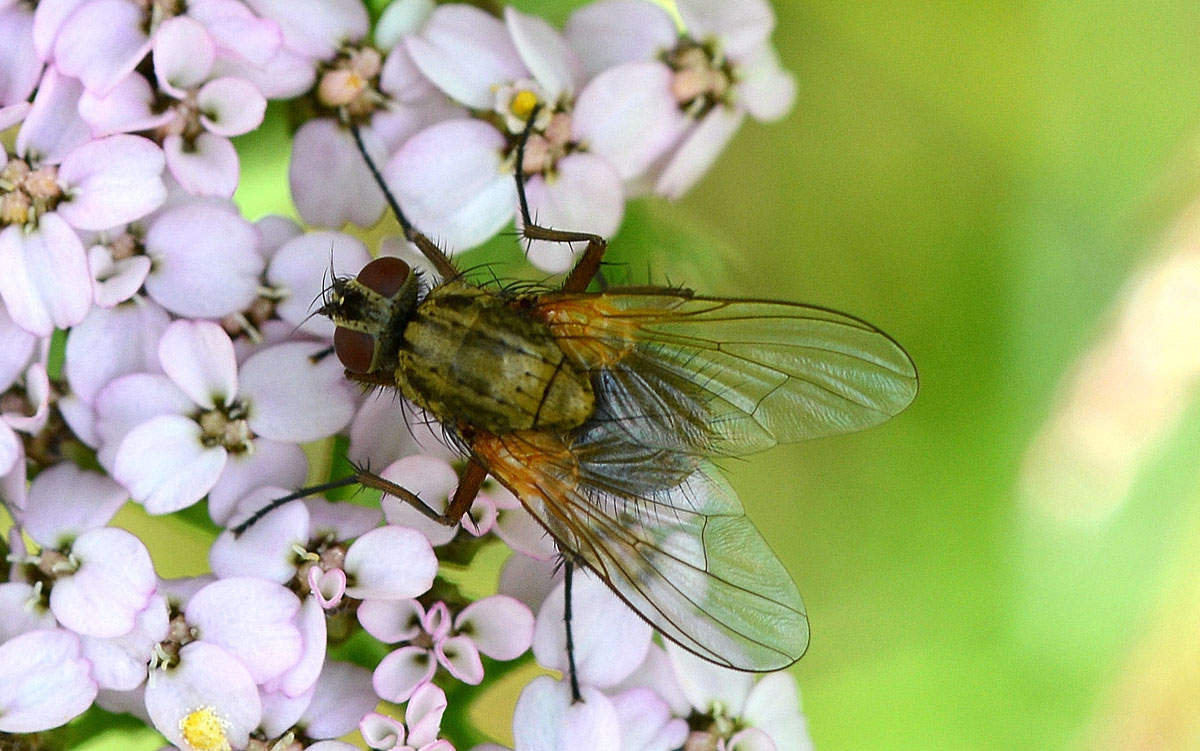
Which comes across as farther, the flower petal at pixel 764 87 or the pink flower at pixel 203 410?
the flower petal at pixel 764 87

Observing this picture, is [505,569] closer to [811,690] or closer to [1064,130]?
[811,690]

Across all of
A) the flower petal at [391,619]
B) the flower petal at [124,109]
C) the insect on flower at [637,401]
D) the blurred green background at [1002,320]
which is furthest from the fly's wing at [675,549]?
the blurred green background at [1002,320]

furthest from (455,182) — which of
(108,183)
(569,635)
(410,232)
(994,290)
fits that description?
(994,290)

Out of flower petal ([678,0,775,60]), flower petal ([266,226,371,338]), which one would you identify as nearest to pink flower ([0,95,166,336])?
flower petal ([266,226,371,338])

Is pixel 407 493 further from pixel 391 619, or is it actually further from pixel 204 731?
pixel 204 731

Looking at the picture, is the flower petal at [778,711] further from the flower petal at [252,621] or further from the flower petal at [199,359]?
the flower petal at [199,359]

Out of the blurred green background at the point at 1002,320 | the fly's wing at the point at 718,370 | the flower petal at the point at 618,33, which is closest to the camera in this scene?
the fly's wing at the point at 718,370
